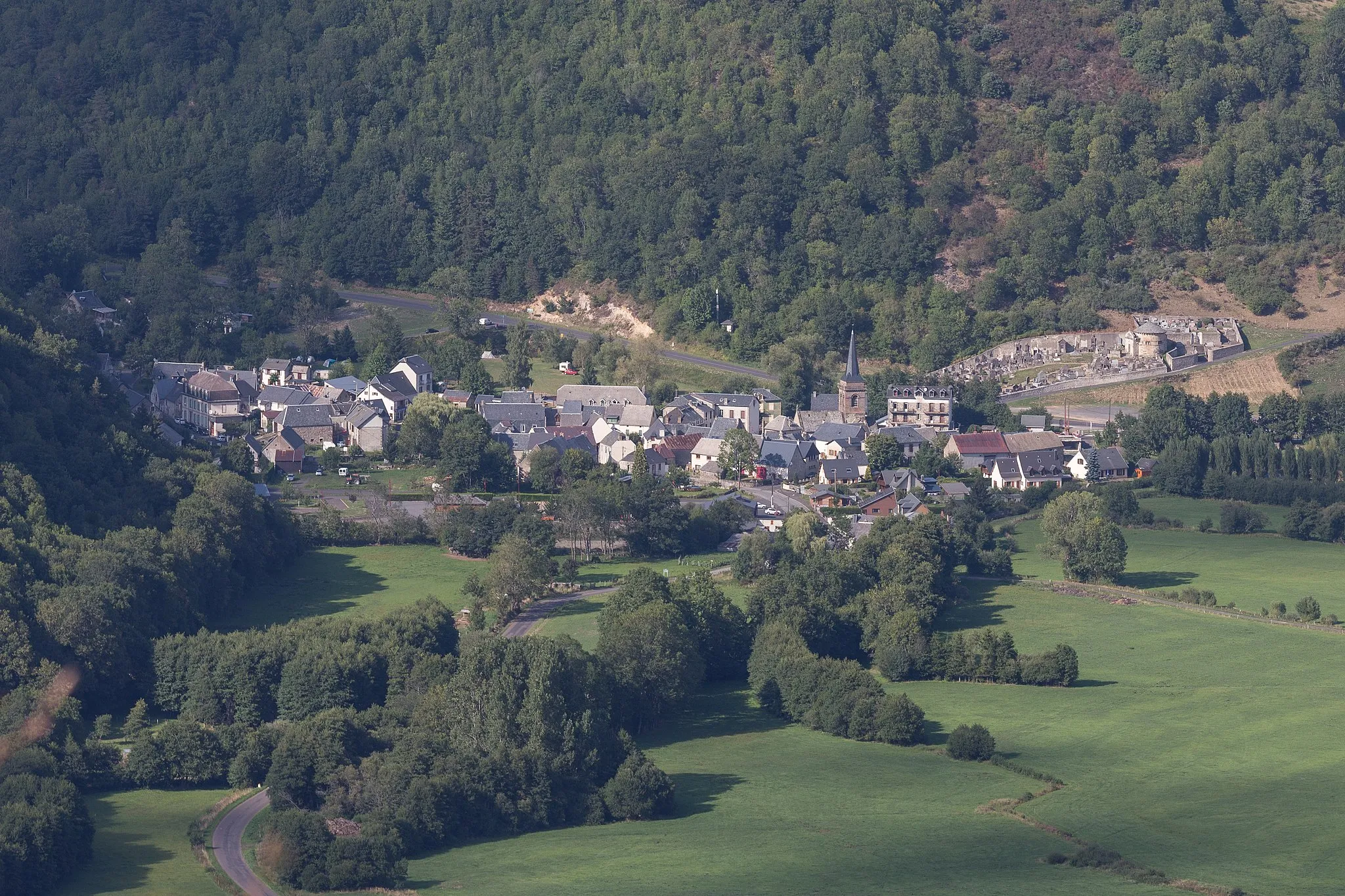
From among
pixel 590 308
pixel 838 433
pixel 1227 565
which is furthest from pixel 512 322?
pixel 1227 565

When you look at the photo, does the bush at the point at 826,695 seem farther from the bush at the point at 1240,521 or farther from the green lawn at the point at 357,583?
the bush at the point at 1240,521

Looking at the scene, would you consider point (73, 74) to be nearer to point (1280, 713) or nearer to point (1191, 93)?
point (1191, 93)

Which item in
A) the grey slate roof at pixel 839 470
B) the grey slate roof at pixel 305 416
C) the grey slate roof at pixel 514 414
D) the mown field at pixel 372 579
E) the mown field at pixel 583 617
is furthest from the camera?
the grey slate roof at pixel 514 414

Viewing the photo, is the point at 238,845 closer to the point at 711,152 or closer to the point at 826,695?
the point at 826,695

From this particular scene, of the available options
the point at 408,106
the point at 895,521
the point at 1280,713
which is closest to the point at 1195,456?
the point at 895,521

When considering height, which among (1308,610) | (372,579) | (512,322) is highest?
(512,322)

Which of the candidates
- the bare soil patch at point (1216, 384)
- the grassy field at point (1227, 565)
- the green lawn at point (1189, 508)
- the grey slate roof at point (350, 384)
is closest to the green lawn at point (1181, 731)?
the grassy field at point (1227, 565)

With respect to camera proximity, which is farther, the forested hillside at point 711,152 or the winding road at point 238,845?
the forested hillside at point 711,152
